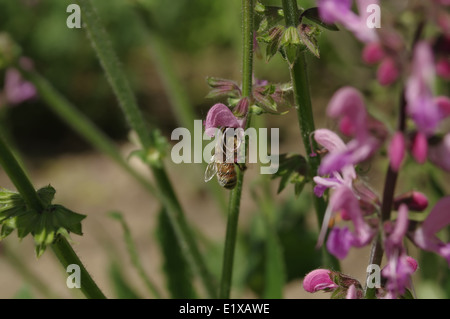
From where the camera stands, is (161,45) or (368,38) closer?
(368,38)

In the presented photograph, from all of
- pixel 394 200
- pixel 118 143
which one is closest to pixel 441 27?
pixel 394 200

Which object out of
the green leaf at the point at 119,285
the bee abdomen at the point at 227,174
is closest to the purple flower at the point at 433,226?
the bee abdomen at the point at 227,174

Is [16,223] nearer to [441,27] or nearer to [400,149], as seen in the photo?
[400,149]

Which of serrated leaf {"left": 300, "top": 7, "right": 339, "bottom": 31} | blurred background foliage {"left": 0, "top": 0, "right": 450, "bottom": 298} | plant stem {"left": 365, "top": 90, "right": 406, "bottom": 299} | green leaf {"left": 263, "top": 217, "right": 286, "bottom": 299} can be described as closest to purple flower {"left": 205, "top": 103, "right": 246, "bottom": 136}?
serrated leaf {"left": 300, "top": 7, "right": 339, "bottom": 31}

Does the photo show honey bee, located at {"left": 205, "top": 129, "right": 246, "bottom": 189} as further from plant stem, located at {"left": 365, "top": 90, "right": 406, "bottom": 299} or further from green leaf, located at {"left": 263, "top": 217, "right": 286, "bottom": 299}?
green leaf, located at {"left": 263, "top": 217, "right": 286, "bottom": 299}

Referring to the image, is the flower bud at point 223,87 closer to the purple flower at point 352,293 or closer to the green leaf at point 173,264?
the purple flower at point 352,293

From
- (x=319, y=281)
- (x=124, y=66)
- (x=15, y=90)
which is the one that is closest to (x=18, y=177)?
(x=319, y=281)

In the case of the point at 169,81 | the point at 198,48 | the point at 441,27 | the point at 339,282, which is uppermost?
the point at 198,48

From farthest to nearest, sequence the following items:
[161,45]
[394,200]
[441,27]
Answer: [161,45] → [394,200] → [441,27]

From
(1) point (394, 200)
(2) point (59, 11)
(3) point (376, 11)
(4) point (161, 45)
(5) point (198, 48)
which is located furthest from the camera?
(5) point (198, 48)
